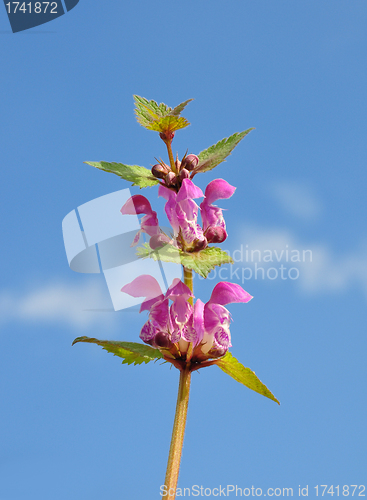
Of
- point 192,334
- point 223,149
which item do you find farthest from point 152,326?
point 223,149

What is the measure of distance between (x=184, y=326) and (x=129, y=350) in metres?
0.41

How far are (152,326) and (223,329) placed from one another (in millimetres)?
498

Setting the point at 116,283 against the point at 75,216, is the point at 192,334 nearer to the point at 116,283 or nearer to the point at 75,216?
the point at 116,283

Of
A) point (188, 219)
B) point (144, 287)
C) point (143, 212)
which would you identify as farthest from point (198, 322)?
point (143, 212)

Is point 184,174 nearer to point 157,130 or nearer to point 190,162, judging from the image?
point 190,162

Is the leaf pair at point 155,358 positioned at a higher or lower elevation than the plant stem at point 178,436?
higher

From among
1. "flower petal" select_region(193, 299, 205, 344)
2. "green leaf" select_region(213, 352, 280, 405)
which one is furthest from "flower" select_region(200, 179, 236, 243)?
"green leaf" select_region(213, 352, 280, 405)

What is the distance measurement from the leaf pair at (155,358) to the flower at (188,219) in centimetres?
72

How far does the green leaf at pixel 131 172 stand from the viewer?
118 inches

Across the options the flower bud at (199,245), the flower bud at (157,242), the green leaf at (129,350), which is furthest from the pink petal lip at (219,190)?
the green leaf at (129,350)

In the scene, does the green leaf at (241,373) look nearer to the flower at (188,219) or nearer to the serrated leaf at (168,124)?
the flower at (188,219)

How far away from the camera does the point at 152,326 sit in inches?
119

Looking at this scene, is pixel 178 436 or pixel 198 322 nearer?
pixel 178 436

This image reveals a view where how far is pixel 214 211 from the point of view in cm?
328
